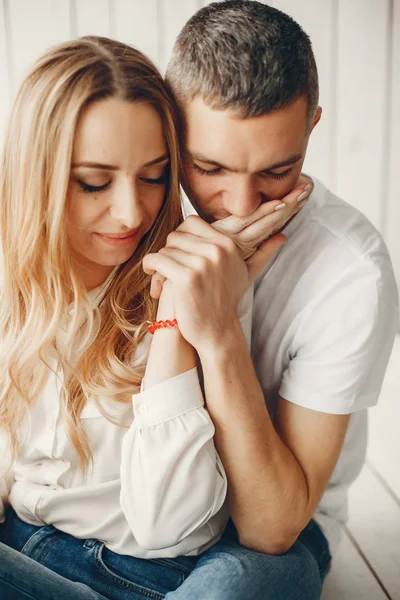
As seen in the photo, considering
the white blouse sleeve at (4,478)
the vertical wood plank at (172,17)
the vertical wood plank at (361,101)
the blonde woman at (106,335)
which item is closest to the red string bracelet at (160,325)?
the blonde woman at (106,335)

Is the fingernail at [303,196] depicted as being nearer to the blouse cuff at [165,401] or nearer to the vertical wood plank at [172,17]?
the blouse cuff at [165,401]

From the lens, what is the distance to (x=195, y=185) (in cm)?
132

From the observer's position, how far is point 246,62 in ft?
3.93

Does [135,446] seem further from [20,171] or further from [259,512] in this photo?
[20,171]

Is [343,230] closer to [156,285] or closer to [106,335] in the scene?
[156,285]

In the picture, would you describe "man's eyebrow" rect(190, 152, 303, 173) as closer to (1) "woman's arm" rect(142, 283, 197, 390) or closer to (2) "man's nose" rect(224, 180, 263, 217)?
(2) "man's nose" rect(224, 180, 263, 217)

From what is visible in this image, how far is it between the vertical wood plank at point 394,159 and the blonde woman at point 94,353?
158cm

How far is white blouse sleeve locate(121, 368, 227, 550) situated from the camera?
4.00ft

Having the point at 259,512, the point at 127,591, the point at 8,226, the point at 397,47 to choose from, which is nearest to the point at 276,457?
the point at 259,512

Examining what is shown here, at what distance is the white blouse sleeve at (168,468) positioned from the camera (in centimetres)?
122

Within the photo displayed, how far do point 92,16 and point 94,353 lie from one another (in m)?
1.57

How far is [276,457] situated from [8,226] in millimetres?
611

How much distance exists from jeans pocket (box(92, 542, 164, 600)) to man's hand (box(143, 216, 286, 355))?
1.33 feet

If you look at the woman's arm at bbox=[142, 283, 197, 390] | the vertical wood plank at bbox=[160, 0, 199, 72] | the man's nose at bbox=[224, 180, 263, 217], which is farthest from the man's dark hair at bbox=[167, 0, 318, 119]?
the vertical wood plank at bbox=[160, 0, 199, 72]
